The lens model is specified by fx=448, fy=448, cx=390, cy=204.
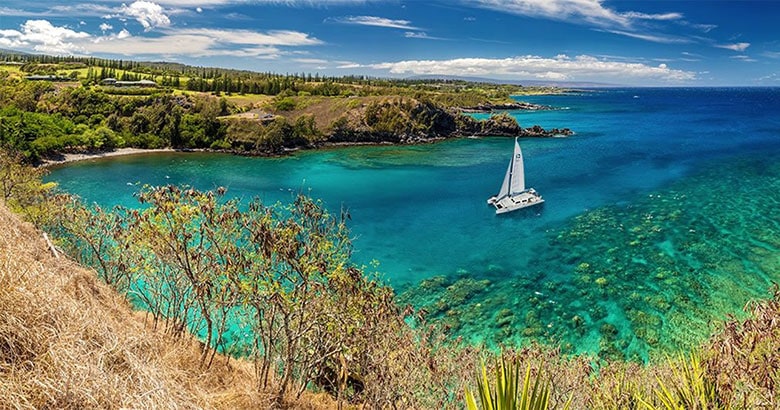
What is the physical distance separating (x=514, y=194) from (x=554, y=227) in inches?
323

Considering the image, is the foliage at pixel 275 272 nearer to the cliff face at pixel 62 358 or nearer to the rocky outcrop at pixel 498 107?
the cliff face at pixel 62 358

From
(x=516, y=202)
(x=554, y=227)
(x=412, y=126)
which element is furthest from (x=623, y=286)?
(x=412, y=126)

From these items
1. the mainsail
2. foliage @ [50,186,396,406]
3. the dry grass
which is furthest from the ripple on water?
the dry grass

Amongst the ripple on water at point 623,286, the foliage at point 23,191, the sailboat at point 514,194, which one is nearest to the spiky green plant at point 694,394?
the ripple on water at point 623,286

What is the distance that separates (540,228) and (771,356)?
3505 centimetres

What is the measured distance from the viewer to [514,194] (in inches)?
2002

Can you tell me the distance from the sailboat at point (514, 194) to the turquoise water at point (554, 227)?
125 cm

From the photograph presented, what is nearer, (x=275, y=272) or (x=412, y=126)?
(x=275, y=272)

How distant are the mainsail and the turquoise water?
10.1 ft

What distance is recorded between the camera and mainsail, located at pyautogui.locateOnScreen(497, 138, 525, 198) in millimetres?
49631

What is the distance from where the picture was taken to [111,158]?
73250mm

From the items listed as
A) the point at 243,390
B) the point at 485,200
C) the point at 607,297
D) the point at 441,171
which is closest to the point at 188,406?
the point at 243,390

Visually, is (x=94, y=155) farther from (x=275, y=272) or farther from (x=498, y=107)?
(x=498, y=107)

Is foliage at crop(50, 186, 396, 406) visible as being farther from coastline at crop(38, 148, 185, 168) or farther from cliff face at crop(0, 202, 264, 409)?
coastline at crop(38, 148, 185, 168)
